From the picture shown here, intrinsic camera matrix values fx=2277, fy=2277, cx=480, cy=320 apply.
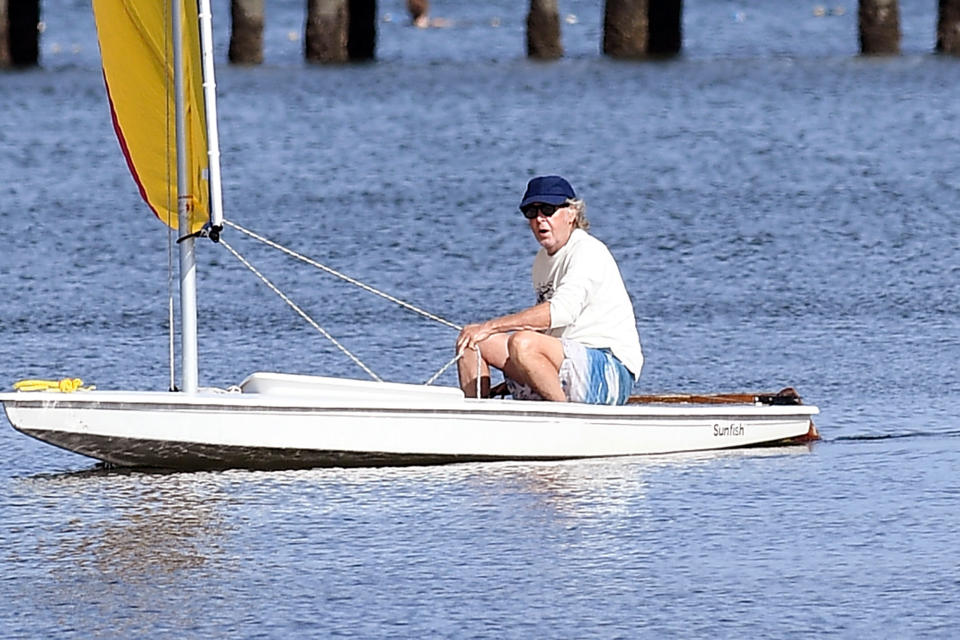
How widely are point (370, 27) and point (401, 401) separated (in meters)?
27.1

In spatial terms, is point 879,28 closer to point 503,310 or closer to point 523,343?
point 503,310

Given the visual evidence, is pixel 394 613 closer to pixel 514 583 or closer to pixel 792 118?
pixel 514 583

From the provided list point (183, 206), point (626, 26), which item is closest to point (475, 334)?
point (183, 206)

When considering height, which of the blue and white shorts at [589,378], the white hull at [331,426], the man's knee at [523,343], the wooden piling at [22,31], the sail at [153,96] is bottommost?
the white hull at [331,426]

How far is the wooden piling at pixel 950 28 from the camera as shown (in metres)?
33.0

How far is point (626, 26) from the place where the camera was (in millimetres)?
33281

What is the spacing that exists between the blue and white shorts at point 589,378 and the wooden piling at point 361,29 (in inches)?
1034

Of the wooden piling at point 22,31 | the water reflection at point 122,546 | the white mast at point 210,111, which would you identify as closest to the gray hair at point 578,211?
the white mast at point 210,111

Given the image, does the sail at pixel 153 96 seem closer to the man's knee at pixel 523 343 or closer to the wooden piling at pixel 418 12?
the man's knee at pixel 523 343

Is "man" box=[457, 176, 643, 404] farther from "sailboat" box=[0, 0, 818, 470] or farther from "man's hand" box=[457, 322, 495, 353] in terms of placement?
"sailboat" box=[0, 0, 818, 470]

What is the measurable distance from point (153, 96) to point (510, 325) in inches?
81.2

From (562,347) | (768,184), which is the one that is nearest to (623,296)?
(562,347)

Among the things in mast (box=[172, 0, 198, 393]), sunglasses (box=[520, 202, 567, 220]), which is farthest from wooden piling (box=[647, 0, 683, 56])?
sunglasses (box=[520, 202, 567, 220])

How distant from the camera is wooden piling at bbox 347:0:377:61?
35.8m
